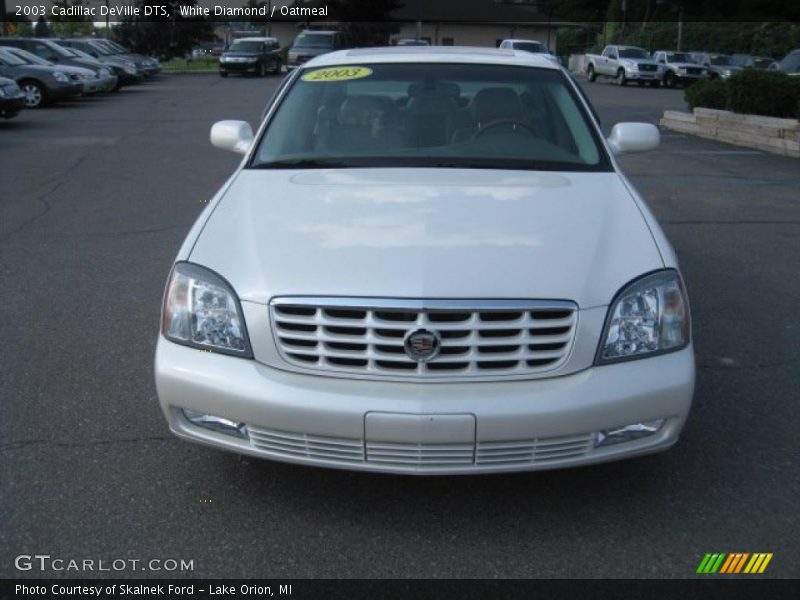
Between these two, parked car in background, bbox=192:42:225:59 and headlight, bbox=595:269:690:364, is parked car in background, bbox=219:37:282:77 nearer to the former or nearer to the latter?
parked car in background, bbox=192:42:225:59

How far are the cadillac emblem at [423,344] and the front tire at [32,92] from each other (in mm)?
21478

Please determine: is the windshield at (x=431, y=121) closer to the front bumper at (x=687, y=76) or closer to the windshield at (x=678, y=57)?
the front bumper at (x=687, y=76)

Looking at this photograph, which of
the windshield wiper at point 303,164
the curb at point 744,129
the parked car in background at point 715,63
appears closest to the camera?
the windshield wiper at point 303,164

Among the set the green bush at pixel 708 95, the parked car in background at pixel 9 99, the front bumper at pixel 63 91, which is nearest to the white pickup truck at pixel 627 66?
the green bush at pixel 708 95

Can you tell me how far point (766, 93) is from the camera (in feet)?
53.6

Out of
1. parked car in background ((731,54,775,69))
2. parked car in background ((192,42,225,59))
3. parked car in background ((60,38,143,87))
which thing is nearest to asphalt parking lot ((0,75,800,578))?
parked car in background ((60,38,143,87))

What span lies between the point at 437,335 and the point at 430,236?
0.56 metres

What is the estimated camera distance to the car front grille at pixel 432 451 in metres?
3.26

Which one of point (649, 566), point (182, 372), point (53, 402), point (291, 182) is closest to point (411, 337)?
point (182, 372)

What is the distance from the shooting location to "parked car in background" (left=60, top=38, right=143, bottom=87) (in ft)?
103

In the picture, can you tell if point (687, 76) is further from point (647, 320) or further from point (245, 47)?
point (647, 320)

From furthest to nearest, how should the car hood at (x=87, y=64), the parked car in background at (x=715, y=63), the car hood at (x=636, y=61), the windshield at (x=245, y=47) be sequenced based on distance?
the windshield at (x=245, y=47) → the car hood at (x=636, y=61) → the parked car in background at (x=715, y=63) → the car hood at (x=87, y=64)
